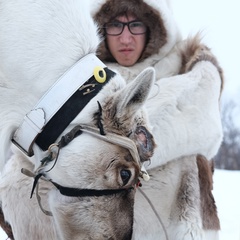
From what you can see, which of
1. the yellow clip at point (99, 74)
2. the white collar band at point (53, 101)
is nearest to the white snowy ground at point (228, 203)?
the white collar band at point (53, 101)

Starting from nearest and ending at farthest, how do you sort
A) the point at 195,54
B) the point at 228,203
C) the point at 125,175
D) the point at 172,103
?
the point at 125,175 < the point at 172,103 < the point at 195,54 < the point at 228,203

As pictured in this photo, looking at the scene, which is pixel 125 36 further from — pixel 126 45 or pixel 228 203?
pixel 228 203

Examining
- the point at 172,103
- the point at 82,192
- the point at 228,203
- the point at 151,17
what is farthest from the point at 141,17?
the point at 228,203

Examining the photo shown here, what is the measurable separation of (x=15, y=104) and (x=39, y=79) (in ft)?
0.47

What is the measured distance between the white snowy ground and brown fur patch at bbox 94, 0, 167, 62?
3138mm

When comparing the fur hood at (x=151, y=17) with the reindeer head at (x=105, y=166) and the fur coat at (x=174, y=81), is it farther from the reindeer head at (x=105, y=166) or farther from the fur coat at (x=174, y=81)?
the reindeer head at (x=105, y=166)

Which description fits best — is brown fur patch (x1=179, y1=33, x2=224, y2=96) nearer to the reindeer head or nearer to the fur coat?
the fur coat

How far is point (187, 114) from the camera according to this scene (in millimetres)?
2891

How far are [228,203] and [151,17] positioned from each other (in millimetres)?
6677

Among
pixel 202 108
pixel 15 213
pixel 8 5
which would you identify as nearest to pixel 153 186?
pixel 202 108

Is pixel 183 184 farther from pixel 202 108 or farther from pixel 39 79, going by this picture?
pixel 39 79

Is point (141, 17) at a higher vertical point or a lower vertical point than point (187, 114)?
higher

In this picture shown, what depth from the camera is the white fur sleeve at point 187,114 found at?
2.80 metres

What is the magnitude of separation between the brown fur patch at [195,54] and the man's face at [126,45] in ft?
0.79
